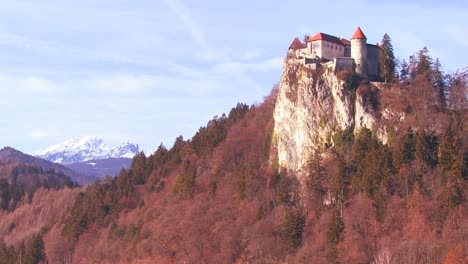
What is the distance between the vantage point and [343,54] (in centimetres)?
8450

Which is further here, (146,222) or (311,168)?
(146,222)

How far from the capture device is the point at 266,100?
10462 centimetres

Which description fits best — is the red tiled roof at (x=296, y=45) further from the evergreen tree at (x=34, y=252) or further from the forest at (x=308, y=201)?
the evergreen tree at (x=34, y=252)

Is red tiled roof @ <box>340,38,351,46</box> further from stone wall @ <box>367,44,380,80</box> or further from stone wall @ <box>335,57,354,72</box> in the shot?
stone wall @ <box>335,57,354,72</box>

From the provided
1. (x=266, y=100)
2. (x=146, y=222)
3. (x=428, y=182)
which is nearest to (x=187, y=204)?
(x=146, y=222)

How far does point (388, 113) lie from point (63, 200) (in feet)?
333

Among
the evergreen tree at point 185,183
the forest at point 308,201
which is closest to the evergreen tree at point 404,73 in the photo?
the forest at point 308,201

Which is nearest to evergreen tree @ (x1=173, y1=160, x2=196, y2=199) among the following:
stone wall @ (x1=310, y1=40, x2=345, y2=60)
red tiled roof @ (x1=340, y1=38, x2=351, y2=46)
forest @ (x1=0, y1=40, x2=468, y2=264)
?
forest @ (x1=0, y1=40, x2=468, y2=264)

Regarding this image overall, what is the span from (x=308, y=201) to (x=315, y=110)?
10.7 meters

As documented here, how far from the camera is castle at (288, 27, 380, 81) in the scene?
79688 millimetres

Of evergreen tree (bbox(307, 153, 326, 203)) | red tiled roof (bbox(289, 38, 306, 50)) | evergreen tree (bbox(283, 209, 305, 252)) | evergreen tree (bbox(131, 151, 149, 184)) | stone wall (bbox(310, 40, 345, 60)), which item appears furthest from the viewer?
evergreen tree (bbox(131, 151, 149, 184))

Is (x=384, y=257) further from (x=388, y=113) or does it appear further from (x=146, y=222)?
(x=146, y=222)

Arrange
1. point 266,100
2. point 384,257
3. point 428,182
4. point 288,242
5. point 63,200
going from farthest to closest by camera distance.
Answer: point 63,200, point 266,100, point 288,242, point 428,182, point 384,257

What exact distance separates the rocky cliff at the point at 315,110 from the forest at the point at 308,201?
2.94 ft
